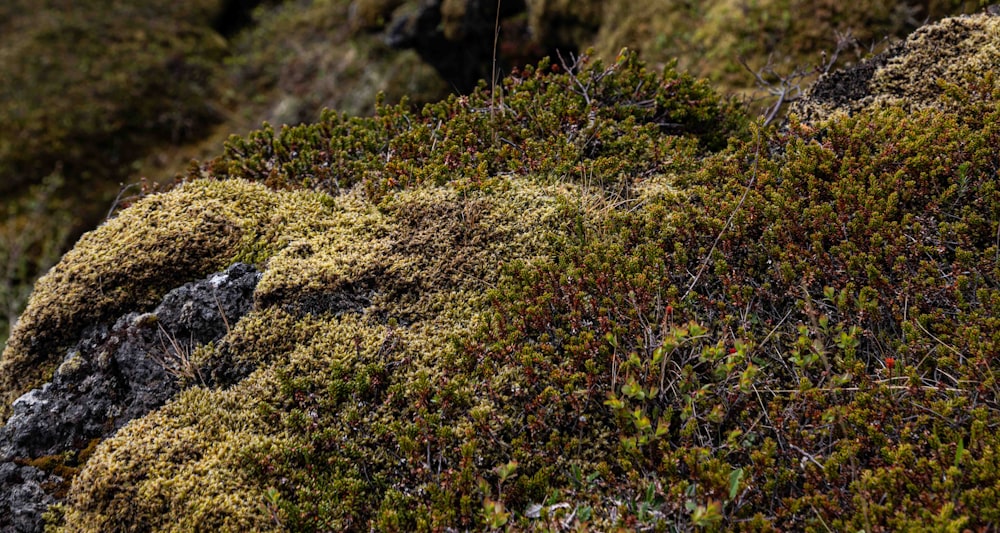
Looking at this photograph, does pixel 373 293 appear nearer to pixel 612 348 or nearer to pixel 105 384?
pixel 612 348

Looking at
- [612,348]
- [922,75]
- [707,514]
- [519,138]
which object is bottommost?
[707,514]

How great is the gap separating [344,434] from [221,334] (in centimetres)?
133

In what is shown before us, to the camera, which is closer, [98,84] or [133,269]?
[133,269]

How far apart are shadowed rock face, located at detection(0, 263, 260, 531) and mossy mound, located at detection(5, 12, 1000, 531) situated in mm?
224

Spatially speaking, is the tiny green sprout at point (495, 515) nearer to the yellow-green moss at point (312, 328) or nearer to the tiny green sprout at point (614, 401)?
the tiny green sprout at point (614, 401)

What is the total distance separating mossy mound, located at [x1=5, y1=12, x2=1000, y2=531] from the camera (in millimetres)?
3141

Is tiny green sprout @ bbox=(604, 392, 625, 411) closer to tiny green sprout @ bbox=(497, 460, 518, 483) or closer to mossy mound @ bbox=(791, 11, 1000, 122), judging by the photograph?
tiny green sprout @ bbox=(497, 460, 518, 483)

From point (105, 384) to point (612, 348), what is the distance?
142 inches

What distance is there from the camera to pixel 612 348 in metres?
3.69

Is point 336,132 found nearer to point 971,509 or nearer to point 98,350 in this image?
point 98,350

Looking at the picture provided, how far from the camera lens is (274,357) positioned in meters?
4.07

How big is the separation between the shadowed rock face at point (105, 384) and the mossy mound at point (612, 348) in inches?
8.8

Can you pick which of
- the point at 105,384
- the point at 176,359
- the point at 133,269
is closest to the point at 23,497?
the point at 105,384

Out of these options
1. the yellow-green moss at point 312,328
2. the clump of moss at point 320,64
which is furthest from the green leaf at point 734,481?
the clump of moss at point 320,64
